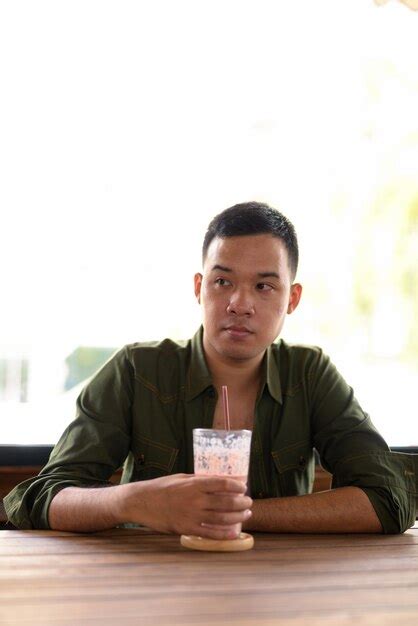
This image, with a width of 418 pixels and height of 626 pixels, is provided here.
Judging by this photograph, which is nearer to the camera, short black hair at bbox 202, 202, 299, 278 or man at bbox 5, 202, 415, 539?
man at bbox 5, 202, 415, 539

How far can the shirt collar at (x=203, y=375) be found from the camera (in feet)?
6.93

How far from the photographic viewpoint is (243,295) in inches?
79.0

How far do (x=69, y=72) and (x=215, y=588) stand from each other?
1.96 metres

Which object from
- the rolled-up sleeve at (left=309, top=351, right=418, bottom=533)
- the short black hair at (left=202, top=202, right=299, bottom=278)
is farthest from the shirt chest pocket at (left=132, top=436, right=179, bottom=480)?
the short black hair at (left=202, top=202, right=299, bottom=278)

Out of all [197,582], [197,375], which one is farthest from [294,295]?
[197,582]

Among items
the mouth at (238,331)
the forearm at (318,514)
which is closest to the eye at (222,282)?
the mouth at (238,331)

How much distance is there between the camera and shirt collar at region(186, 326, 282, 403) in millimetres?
2113

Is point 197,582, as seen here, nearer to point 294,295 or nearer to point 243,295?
point 243,295

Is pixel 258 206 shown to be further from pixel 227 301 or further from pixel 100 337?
pixel 100 337

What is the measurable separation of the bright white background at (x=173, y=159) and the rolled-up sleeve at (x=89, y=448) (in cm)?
73

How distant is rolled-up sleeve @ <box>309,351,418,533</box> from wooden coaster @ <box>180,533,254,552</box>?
414 millimetres

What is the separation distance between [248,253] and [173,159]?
0.90m

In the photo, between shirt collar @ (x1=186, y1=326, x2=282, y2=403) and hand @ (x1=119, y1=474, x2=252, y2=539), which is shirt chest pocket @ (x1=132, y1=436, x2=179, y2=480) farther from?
hand @ (x1=119, y1=474, x2=252, y2=539)

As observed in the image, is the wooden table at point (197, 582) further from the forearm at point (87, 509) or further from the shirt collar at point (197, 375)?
the shirt collar at point (197, 375)
